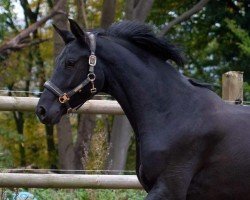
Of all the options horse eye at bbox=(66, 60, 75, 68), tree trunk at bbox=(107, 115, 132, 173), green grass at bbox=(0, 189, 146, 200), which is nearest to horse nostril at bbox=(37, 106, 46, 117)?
horse eye at bbox=(66, 60, 75, 68)

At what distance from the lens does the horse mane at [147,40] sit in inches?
191

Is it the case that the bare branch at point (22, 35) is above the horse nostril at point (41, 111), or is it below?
below

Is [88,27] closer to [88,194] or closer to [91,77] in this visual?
[88,194]

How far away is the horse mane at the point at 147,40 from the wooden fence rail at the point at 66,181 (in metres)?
1.96

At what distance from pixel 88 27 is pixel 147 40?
12031mm

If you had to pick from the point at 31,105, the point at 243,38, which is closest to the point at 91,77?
the point at 31,105

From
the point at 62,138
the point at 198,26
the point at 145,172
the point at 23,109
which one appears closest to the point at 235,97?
the point at 23,109

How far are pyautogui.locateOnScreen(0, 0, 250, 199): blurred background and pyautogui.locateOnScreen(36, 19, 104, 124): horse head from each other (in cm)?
920

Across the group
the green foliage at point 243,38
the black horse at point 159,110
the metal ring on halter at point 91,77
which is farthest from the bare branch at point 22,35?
the metal ring on halter at point 91,77

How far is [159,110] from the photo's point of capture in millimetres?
4719

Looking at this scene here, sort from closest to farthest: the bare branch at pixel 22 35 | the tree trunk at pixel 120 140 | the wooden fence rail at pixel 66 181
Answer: the wooden fence rail at pixel 66 181, the bare branch at pixel 22 35, the tree trunk at pixel 120 140

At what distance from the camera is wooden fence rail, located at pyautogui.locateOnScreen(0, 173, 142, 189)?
20.7 feet

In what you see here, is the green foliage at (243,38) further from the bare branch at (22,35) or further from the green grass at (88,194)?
the green grass at (88,194)

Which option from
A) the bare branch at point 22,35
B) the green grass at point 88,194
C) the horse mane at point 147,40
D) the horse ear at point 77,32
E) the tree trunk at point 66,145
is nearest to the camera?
the horse ear at point 77,32
